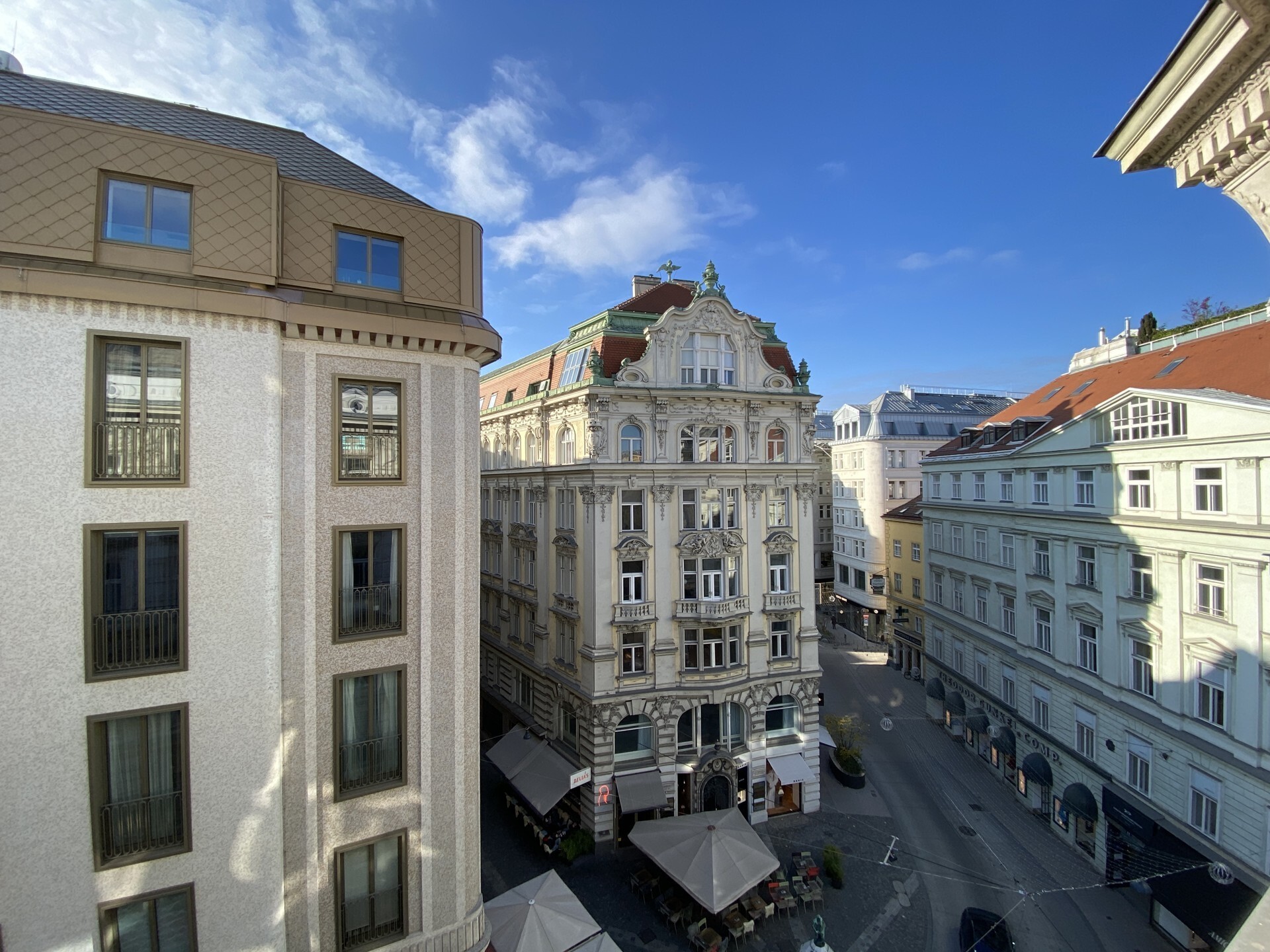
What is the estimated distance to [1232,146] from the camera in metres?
5.49

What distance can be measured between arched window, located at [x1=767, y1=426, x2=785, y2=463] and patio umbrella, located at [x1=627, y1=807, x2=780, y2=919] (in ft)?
47.5

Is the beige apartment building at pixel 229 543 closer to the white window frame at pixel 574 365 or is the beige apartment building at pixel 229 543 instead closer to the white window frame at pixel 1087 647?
the white window frame at pixel 574 365

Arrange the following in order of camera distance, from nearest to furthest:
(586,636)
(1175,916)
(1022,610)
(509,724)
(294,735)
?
(294,735) → (1175,916) → (586,636) → (1022,610) → (509,724)

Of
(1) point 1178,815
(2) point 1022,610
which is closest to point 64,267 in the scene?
(1) point 1178,815

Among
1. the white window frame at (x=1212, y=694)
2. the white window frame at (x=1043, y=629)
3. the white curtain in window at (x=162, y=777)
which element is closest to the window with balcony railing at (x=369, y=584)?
the white curtain in window at (x=162, y=777)

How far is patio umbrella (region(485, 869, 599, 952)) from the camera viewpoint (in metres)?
16.5

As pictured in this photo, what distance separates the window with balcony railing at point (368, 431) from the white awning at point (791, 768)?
903 inches

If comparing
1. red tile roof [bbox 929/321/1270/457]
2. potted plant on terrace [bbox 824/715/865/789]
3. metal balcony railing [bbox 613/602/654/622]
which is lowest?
potted plant on terrace [bbox 824/715/865/789]

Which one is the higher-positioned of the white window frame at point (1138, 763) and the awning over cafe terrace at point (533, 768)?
the white window frame at point (1138, 763)

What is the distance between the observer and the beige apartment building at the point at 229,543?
9445 millimetres

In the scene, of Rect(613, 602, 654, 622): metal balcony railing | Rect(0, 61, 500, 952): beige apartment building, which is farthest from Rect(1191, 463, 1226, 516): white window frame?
Rect(0, 61, 500, 952): beige apartment building

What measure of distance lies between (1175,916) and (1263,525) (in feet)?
42.0

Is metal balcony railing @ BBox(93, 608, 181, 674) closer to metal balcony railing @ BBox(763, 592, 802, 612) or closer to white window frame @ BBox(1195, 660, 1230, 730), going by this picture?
metal balcony railing @ BBox(763, 592, 802, 612)

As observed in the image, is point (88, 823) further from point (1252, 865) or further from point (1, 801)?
point (1252, 865)
